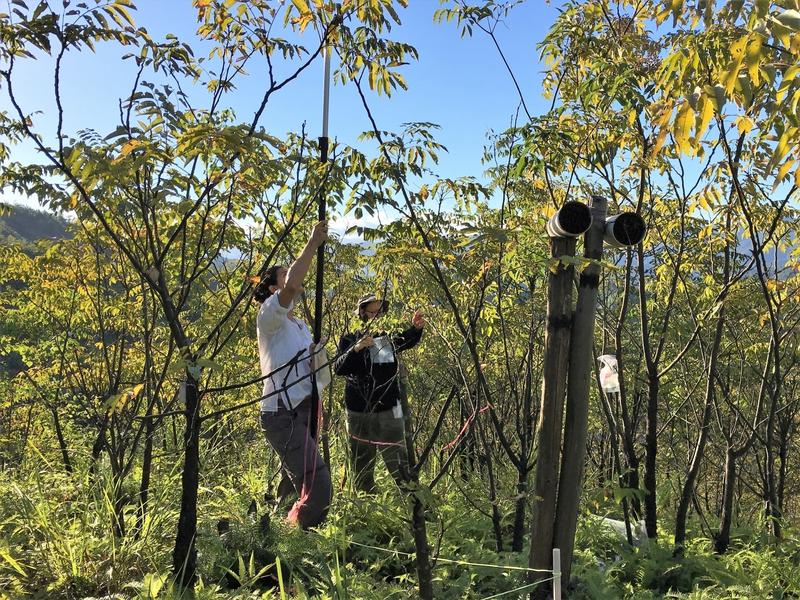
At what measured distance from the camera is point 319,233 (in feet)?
8.34

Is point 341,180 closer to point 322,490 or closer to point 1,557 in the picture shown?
point 322,490

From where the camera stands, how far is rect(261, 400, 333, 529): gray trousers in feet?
10.7

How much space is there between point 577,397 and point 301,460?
178cm

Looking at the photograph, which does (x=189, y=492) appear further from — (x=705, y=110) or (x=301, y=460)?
(x=705, y=110)

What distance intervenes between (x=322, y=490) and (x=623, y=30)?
11.0ft

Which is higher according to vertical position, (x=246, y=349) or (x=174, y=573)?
(x=246, y=349)

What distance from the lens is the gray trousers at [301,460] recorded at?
10.7 ft

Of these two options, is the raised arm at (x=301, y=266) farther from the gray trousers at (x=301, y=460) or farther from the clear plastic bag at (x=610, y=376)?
the clear plastic bag at (x=610, y=376)

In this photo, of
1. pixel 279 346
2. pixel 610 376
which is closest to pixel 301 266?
pixel 279 346

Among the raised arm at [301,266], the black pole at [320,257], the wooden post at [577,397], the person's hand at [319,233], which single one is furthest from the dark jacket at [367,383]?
the wooden post at [577,397]

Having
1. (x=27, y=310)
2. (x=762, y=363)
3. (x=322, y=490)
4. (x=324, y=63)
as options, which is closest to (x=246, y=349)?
(x=27, y=310)

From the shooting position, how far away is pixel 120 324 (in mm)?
6109

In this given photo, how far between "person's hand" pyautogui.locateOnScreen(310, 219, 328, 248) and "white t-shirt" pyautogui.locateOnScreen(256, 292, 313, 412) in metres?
0.53

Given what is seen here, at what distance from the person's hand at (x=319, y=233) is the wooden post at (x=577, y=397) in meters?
1.14
